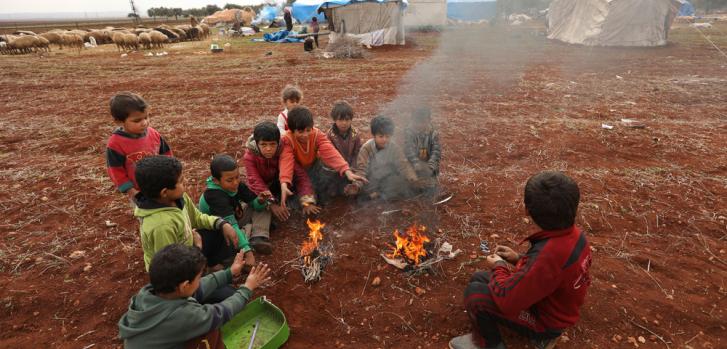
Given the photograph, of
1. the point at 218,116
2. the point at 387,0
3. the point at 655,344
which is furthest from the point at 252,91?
the point at 387,0

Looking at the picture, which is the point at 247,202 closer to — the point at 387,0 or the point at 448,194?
the point at 448,194

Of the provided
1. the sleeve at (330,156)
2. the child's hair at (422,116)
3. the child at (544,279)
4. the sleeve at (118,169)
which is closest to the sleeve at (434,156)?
the child's hair at (422,116)

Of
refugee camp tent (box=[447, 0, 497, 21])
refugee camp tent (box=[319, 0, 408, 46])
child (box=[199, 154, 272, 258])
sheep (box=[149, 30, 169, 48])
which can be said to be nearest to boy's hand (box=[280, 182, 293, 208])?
child (box=[199, 154, 272, 258])

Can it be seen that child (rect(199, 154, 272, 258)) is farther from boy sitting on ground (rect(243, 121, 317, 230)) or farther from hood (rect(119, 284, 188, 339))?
hood (rect(119, 284, 188, 339))

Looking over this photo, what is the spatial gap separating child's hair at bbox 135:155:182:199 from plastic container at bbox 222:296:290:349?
0.94 m

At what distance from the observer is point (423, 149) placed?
4031 mm

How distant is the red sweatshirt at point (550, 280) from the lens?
1.81m

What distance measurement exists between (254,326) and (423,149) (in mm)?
2452

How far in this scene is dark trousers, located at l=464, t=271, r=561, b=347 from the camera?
2.07m

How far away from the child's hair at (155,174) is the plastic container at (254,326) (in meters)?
0.94

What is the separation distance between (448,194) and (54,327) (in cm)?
353

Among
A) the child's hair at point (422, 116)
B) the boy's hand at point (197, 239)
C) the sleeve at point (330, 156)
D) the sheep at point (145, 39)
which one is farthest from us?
the sheep at point (145, 39)

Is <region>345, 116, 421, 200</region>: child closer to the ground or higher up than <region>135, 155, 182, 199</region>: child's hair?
closer to the ground

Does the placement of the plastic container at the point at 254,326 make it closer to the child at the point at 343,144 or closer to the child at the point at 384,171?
the child at the point at 384,171
